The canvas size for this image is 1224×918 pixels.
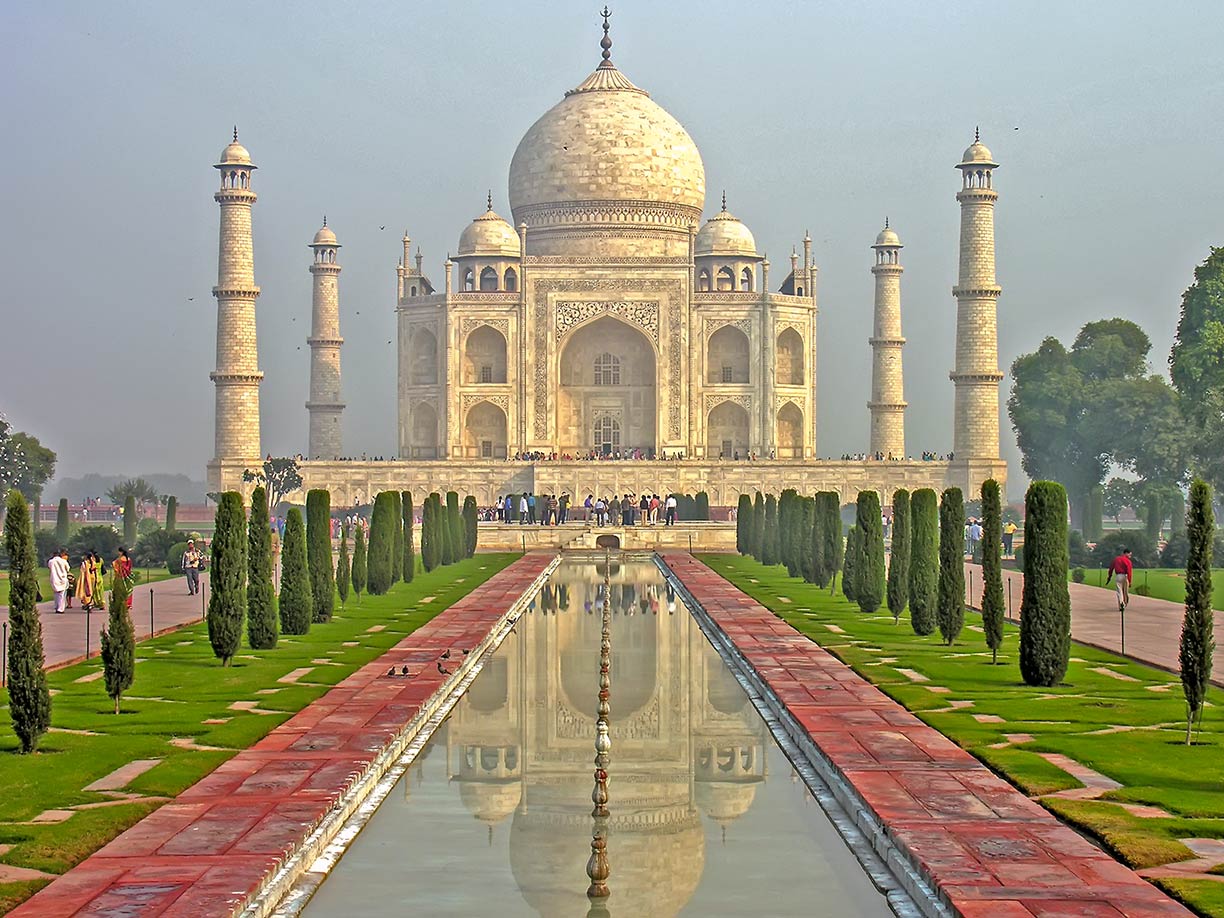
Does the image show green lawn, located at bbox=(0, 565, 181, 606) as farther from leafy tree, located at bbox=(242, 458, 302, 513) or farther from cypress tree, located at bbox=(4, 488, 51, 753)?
leafy tree, located at bbox=(242, 458, 302, 513)

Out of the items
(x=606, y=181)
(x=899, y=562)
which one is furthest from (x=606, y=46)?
(x=899, y=562)

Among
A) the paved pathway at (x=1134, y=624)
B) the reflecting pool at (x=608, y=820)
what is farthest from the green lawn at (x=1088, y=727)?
the reflecting pool at (x=608, y=820)

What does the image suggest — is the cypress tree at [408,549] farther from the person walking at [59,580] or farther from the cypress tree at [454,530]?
the person walking at [59,580]

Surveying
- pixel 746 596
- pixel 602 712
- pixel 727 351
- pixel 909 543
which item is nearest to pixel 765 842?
pixel 602 712

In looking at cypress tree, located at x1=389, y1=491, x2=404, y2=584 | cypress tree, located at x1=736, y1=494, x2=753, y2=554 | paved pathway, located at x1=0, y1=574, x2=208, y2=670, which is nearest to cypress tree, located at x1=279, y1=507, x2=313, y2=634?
paved pathway, located at x1=0, y1=574, x2=208, y2=670

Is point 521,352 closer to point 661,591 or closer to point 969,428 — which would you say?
point 969,428

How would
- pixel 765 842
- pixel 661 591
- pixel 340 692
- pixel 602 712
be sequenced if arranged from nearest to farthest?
1. pixel 765 842
2. pixel 602 712
3. pixel 340 692
4. pixel 661 591

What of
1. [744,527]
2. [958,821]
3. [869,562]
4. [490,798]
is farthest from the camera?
[744,527]

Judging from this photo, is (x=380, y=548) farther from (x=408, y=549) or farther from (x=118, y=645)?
(x=118, y=645)
